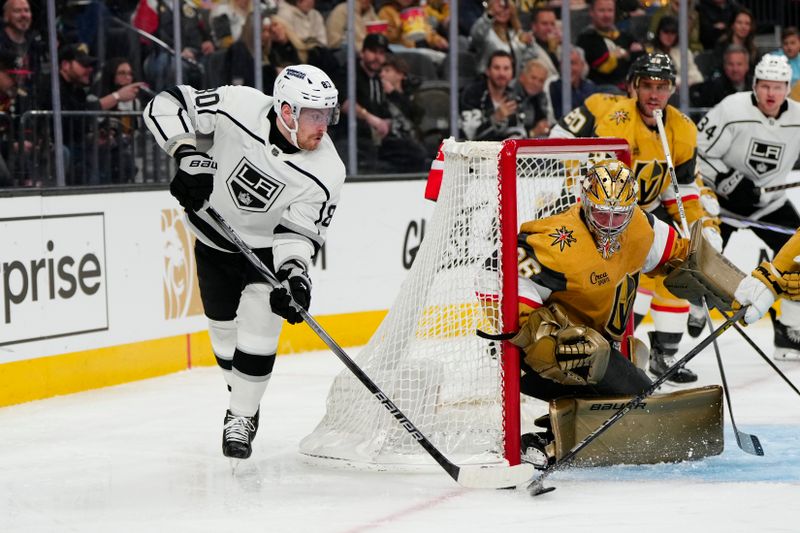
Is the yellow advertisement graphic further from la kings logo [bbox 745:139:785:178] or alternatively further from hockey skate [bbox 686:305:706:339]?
la kings logo [bbox 745:139:785:178]

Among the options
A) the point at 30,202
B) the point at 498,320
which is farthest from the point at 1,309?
the point at 498,320

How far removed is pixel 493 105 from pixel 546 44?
0.45 m

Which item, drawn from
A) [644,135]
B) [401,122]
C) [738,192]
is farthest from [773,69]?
[401,122]

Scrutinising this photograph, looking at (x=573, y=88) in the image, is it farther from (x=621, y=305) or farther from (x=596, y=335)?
(x=596, y=335)

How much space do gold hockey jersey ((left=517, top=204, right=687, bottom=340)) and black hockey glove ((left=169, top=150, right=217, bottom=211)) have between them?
0.83 metres

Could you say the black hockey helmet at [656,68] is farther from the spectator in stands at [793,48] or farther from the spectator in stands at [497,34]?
the spectator in stands at [793,48]

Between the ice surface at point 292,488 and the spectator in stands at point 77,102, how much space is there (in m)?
1.06

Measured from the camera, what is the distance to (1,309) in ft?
15.4

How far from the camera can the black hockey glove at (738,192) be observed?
19.1 feet

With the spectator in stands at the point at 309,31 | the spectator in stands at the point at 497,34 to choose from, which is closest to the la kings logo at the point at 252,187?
the spectator in stands at the point at 309,31

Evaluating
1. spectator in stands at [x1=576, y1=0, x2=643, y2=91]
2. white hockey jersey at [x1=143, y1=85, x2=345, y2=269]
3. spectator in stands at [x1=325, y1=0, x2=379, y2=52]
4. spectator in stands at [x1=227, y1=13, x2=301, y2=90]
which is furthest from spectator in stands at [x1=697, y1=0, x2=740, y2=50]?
white hockey jersey at [x1=143, y1=85, x2=345, y2=269]

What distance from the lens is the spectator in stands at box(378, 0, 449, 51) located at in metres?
6.85

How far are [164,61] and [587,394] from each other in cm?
290

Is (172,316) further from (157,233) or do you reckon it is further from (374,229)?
(374,229)
